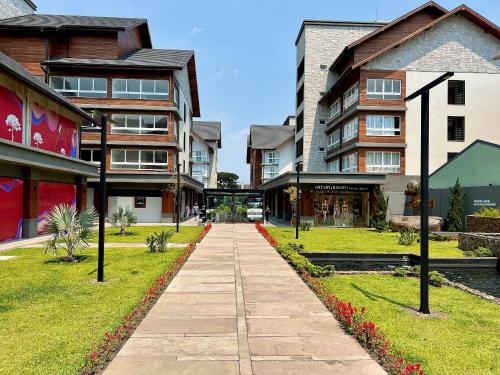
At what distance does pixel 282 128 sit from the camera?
258ft

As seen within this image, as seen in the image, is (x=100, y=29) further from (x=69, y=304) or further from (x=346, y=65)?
(x=69, y=304)

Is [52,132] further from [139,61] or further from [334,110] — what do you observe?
[334,110]

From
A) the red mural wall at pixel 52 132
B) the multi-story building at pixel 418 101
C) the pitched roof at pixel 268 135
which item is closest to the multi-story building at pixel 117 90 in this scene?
the red mural wall at pixel 52 132

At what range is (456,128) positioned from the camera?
37312 millimetres

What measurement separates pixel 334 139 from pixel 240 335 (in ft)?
134

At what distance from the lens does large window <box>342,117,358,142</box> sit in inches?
1475

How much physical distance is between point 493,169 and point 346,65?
22081 mm

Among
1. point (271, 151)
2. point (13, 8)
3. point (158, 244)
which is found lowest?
point (158, 244)

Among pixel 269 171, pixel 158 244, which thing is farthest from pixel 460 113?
pixel 269 171

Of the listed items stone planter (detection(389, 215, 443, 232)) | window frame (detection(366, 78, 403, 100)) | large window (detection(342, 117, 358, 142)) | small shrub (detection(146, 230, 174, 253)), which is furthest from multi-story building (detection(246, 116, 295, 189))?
small shrub (detection(146, 230, 174, 253))

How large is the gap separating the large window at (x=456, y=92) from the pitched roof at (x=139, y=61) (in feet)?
87.3

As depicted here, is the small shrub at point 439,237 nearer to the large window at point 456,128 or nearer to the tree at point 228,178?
the large window at point 456,128

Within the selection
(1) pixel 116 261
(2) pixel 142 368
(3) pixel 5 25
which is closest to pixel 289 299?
(2) pixel 142 368

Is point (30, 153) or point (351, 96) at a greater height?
point (351, 96)
